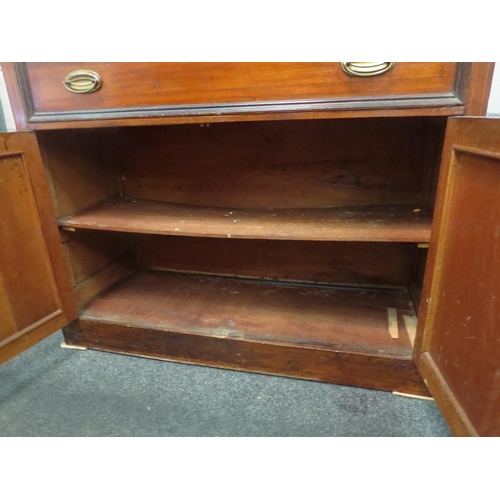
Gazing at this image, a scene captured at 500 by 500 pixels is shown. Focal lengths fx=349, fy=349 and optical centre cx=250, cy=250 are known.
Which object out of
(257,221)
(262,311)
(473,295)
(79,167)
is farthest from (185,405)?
(79,167)

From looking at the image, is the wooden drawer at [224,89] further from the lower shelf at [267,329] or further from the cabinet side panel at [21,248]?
the lower shelf at [267,329]

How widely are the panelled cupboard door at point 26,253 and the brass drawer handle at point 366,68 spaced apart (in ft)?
2.29

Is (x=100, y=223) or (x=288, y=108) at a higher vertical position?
(x=288, y=108)

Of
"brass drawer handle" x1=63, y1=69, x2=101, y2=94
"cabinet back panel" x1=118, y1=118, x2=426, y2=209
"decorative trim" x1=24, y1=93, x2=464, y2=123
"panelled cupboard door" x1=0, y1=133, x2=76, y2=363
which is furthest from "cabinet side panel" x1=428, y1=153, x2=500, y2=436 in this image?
"panelled cupboard door" x1=0, y1=133, x2=76, y2=363

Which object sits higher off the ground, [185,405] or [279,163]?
[279,163]

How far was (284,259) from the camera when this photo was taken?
1.16 metres

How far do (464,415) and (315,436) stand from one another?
0.28 metres

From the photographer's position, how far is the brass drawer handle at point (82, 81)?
0.76 meters

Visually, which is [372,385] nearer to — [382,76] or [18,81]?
[382,76]

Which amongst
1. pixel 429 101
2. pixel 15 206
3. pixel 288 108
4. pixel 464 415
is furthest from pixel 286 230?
pixel 15 206

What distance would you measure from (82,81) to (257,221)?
0.52 metres

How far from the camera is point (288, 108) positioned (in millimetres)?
689

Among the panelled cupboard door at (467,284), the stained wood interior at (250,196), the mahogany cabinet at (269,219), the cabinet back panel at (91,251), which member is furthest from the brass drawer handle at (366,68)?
the cabinet back panel at (91,251)

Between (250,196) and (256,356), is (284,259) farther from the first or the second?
(256,356)
